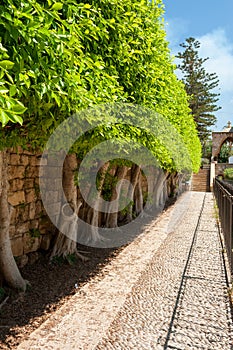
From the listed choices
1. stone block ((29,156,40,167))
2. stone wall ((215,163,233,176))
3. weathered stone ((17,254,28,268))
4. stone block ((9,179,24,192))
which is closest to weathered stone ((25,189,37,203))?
stone block ((9,179,24,192))

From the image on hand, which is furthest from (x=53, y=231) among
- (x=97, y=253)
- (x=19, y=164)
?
(x=19, y=164)

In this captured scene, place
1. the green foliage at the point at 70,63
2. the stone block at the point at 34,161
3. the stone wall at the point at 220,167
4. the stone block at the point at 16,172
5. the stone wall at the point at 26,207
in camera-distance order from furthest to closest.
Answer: the stone wall at the point at 220,167 < the stone block at the point at 34,161 < the stone wall at the point at 26,207 < the stone block at the point at 16,172 < the green foliage at the point at 70,63

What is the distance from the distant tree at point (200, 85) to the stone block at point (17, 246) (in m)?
39.3

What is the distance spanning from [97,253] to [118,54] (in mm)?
3988

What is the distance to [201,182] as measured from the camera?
26141 millimetres

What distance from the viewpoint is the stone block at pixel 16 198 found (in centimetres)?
471

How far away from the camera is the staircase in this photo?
24797 millimetres

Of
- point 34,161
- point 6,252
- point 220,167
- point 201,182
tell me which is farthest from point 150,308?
point 220,167

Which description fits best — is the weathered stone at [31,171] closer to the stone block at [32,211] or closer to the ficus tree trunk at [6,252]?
the stone block at [32,211]

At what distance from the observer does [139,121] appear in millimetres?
5102

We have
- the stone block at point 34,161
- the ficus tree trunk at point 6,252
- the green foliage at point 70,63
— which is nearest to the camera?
the green foliage at point 70,63

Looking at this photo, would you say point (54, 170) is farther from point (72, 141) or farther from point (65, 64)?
point (65, 64)

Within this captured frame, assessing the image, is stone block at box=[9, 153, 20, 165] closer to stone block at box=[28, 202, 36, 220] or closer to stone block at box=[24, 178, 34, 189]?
stone block at box=[24, 178, 34, 189]

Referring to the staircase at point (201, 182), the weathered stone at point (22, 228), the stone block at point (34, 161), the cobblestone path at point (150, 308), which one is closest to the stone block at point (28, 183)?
the stone block at point (34, 161)
